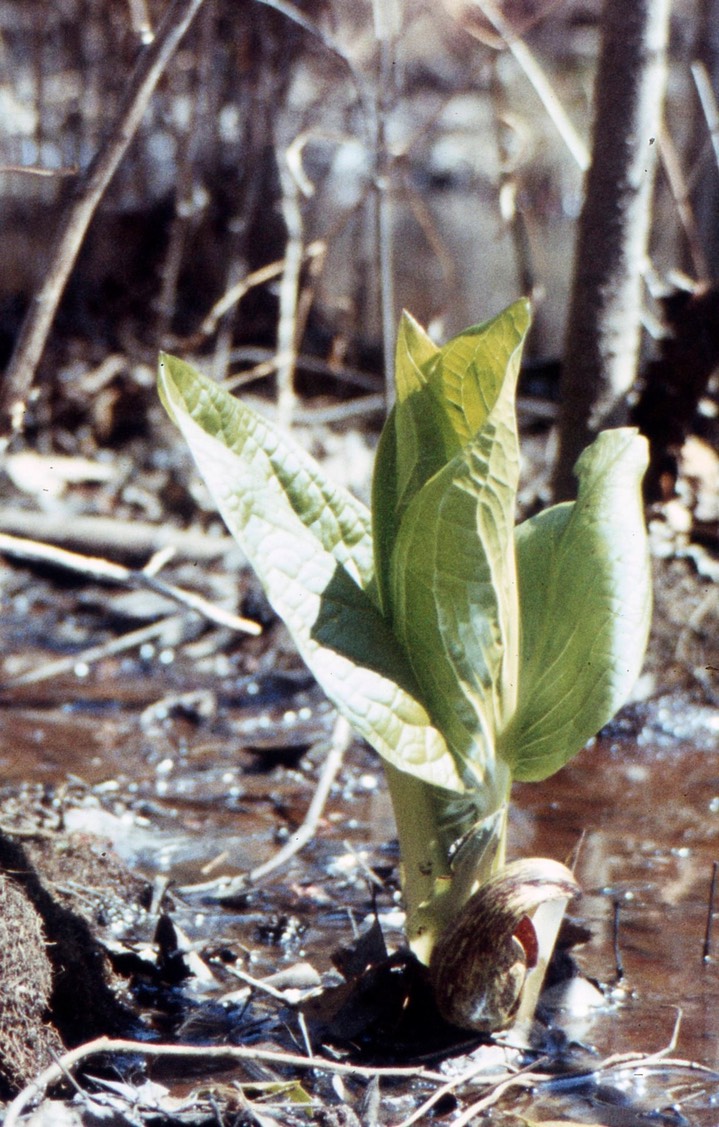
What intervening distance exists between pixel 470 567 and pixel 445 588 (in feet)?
0.14

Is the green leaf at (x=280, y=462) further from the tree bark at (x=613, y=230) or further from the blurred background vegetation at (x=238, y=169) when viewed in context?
the blurred background vegetation at (x=238, y=169)

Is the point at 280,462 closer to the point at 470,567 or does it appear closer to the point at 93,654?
the point at 470,567

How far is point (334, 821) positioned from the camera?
7.82ft

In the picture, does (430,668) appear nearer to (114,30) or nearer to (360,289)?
(114,30)

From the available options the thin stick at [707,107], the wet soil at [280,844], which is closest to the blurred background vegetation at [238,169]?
the thin stick at [707,107]

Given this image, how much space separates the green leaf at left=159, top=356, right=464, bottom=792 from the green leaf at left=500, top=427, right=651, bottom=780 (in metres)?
0.14

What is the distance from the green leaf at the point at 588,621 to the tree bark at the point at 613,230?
126 cm

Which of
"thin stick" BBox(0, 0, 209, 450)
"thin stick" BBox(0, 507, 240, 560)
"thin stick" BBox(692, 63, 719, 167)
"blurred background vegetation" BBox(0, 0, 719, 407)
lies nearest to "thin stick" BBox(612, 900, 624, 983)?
"thin stick" BBox(0, 0, 209, 450)

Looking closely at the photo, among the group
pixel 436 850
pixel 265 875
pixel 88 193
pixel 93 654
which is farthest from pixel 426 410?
pixel 93 654

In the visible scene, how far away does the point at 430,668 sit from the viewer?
1.55m

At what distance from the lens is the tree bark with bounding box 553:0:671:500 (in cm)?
266

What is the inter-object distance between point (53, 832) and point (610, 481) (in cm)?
105

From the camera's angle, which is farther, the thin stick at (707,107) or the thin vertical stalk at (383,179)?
the thin stick at (707,107)

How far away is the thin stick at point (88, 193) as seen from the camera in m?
1.95
